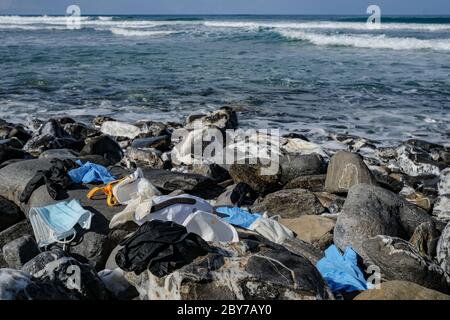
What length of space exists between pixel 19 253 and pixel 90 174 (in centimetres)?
205

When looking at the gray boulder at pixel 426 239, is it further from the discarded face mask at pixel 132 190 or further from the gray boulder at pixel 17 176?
the gray boulder at pixel 17 176

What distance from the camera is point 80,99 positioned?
514 inches

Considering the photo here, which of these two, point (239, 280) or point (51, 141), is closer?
point (239, 280)

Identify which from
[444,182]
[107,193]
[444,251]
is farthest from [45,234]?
[444,182]

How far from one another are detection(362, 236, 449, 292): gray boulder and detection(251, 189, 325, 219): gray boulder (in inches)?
59.4

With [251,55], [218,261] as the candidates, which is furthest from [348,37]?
[218,261]

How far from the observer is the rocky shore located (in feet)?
10.5

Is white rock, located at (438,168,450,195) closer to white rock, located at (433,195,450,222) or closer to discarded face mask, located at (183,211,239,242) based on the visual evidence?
white rock, located at (433,195,450,222)

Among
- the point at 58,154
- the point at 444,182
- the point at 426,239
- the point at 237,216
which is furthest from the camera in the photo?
the point at 58,154

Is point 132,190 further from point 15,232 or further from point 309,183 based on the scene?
point 309,183

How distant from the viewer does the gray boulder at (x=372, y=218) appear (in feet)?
15.7

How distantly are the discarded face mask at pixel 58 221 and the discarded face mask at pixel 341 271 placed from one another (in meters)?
2.40

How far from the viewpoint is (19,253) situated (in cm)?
422

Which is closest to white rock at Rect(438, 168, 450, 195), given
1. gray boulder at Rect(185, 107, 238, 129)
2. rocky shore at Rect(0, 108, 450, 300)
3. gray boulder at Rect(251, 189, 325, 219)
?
rocky shore at Rect(0, 108, 450, 300)
